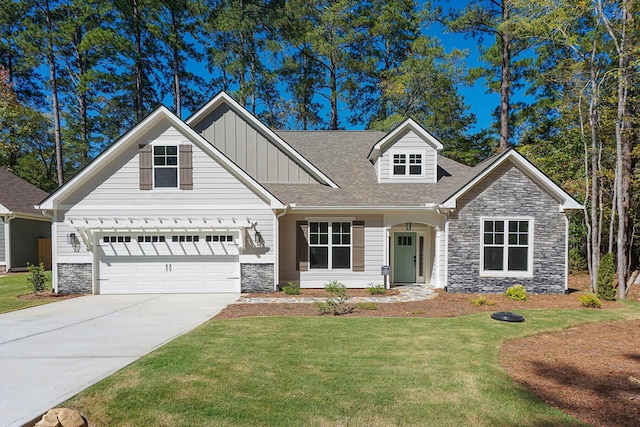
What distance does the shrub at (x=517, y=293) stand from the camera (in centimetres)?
1011

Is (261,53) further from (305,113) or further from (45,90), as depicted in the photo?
(45,90)

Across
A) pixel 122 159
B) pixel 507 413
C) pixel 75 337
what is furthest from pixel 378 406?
pixel 122 159

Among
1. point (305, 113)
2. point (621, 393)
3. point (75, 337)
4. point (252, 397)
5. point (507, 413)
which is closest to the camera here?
point (507, 413)

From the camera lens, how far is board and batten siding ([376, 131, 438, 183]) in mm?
13469


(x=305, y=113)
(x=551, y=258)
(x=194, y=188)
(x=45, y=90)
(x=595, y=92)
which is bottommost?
(x=551, y=258)

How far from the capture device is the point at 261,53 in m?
24.7

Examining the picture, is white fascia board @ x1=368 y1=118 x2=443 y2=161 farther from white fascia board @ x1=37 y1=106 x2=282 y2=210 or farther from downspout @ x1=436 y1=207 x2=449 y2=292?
white fascia board @ x1=37 y1=106 x2=282 y2=210

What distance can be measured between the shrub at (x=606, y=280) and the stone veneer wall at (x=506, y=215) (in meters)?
1.09

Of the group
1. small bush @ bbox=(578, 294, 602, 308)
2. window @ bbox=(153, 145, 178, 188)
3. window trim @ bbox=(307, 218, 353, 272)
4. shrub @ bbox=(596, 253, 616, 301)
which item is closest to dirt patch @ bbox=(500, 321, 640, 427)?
small bush @ bbox=(578, 294, 602, 308)

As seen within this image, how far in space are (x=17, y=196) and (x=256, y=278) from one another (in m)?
16.6

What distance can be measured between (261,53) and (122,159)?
17.1 metres

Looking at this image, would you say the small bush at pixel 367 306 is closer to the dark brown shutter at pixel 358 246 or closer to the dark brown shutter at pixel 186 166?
the dark brown shutter at pixel 358 246

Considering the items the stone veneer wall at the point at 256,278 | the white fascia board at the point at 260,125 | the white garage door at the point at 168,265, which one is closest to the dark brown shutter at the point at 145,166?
the white garage door at the point at 168,265

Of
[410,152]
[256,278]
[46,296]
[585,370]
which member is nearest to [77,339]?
[256,278]
